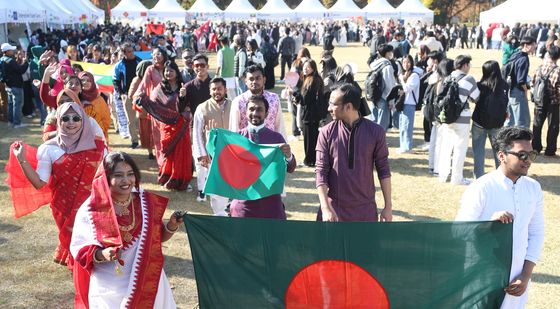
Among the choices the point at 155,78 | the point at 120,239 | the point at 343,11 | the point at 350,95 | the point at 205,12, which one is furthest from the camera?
the point at 205,12

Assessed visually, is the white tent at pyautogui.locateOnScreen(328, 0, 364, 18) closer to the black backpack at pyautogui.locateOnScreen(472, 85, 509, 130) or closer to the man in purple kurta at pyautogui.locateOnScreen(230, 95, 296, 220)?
the black backpack at pyautogui.locateOnScreen(472, 85, 509, 130)

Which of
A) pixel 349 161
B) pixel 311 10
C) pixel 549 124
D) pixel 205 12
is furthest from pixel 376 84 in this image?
pixel 205 12

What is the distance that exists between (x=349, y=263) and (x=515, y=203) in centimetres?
98

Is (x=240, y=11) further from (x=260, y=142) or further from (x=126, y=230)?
(x=126, y=230)

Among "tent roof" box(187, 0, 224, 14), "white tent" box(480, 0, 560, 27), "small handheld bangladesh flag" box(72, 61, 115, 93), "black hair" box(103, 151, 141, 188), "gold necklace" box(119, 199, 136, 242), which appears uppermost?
"tent roof" box(187, 0, 224, 14)

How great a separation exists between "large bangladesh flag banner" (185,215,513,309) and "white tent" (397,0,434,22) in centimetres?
4064

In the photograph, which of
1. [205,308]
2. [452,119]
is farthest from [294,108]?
[205,308]

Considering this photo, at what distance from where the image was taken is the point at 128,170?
10.7ft

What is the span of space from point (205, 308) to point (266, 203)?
1.10m

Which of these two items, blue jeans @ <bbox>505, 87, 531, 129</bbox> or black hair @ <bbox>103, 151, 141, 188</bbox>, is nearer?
black hair @ <bbox>103, 151, 141, 188</bbox>

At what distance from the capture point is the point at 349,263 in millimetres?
3348

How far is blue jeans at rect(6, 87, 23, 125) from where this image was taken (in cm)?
1178

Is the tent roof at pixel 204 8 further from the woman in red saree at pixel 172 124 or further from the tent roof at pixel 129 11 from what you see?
the woman in red saree at pixel 172 124

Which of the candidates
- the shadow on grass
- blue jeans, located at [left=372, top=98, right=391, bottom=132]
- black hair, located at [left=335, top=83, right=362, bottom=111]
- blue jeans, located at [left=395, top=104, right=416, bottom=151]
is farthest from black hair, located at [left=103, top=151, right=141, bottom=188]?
blue jeans, located at [left=395, top=104, right=416, bottom=151]
